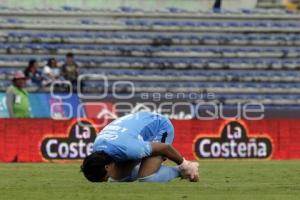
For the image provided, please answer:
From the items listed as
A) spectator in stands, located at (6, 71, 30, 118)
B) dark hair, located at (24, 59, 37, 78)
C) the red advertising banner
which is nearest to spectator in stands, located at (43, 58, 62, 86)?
dark hair, located at (24, 59, 37, 78)

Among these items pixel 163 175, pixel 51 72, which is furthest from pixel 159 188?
pixel 51 72

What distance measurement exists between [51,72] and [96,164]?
14253 millimetres

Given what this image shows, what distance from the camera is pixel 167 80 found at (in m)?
28.0

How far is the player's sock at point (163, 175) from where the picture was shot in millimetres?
10859

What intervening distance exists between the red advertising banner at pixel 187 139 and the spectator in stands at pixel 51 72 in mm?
3909

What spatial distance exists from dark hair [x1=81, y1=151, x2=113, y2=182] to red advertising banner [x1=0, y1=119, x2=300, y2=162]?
31.5 ft

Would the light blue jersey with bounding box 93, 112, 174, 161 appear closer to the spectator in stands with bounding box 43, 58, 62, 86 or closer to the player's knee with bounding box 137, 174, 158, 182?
the player's knee with bounding box 137, 174, 158, 182

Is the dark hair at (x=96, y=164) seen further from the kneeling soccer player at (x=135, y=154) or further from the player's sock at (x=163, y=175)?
the player's sock at (x=163, y=175)

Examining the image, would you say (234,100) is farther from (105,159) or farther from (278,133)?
(105,159)

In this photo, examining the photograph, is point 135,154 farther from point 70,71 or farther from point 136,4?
point 136,4

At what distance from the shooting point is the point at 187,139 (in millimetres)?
20859

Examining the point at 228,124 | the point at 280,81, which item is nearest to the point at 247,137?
the point at 228,124

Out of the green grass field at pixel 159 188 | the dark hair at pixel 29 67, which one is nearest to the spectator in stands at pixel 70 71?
the dark hair at pixel 29 67

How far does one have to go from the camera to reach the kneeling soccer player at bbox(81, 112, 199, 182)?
1022cm
